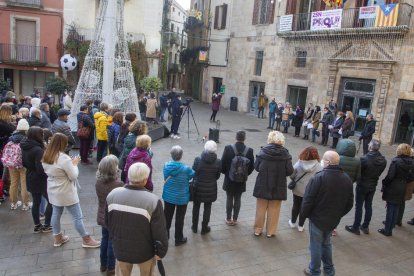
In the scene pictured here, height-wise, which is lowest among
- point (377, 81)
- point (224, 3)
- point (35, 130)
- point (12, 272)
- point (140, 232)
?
point (12, 272)

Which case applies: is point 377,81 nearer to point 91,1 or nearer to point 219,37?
point 219,37

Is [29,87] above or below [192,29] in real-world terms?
below

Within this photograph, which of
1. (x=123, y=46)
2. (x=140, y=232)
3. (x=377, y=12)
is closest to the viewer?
(x=140, y=232)

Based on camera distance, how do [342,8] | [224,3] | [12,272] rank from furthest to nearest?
[224,3] → [342,8] → [12,272]

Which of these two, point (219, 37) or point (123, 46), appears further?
point (219, 37)

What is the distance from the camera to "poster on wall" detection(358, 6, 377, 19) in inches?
601

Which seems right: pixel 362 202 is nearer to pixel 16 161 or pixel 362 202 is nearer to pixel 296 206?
pixel 296 206

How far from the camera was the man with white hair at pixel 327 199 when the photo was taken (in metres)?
→ 4.13

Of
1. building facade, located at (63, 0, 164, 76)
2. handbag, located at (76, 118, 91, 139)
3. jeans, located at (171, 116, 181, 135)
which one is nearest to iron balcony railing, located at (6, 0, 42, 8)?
building facade, located at (63, 0, 164, 76)

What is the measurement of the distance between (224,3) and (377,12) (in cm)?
1293

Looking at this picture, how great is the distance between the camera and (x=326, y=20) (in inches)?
684

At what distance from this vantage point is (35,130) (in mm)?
5031

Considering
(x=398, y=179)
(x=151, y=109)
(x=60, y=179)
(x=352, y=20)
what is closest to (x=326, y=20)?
(x=352, y=20)

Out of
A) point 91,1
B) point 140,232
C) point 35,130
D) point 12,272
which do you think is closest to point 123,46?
point 35,130
